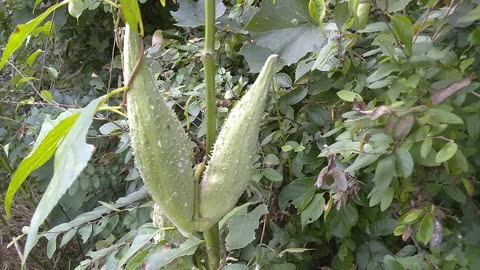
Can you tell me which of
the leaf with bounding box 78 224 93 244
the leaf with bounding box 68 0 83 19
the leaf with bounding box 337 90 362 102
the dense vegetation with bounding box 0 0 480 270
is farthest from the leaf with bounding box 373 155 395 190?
the leaf with bounding box 78 224 93 244

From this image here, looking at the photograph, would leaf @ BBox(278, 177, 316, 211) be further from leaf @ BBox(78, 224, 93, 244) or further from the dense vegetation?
leaf @ BBox(78, 224, 93, 244)

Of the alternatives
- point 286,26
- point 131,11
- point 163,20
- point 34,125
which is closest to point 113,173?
point 34,125

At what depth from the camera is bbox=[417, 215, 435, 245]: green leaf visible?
0.65 meters

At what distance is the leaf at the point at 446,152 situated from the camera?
58 cm

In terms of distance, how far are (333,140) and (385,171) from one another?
0.28 m

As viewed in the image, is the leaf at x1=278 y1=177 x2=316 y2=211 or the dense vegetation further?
the leaf at x1=278 y1=177 x2=316 y2=211

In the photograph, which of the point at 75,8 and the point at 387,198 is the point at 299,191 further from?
the point at 75,8

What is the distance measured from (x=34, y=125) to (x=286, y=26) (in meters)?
0.78

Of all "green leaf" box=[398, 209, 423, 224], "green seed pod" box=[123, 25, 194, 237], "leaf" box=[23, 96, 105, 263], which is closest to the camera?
"leaf" box=[23, 96, 105, 263]

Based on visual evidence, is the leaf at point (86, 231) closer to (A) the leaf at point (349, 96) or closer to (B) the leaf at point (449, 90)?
(A) the leaf at point (349, 96)

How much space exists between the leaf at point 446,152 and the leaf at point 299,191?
0.99ft

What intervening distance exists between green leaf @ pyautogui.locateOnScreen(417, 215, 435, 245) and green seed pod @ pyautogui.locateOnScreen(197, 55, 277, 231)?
232 millimetres

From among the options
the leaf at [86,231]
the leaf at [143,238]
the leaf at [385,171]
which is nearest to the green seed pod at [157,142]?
the leaf at [143,238]

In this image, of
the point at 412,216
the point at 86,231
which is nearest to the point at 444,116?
the point at 412,216
